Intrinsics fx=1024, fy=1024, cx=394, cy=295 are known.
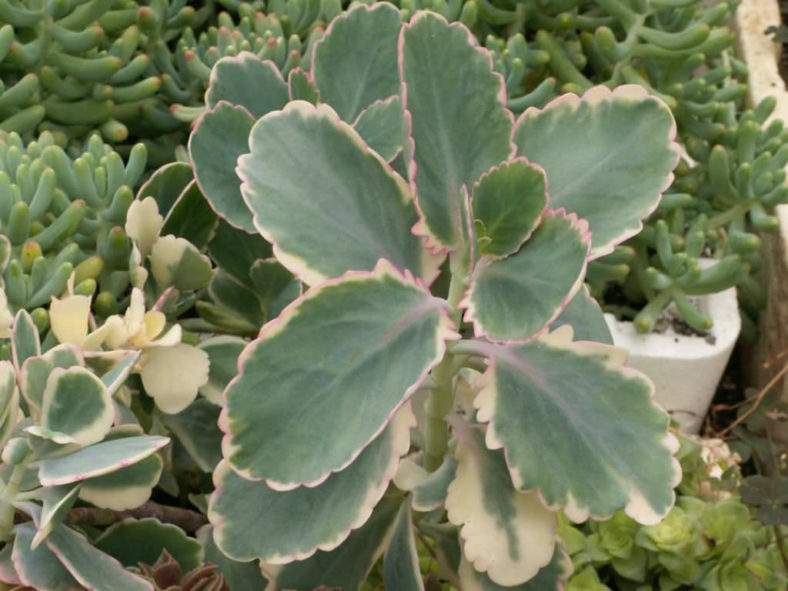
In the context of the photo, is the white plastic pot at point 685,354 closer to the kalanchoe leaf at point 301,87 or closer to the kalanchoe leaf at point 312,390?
the kalanchoe leaf at point 301,87

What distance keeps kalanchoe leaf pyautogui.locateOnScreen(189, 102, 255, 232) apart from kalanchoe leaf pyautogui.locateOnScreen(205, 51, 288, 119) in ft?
0.09

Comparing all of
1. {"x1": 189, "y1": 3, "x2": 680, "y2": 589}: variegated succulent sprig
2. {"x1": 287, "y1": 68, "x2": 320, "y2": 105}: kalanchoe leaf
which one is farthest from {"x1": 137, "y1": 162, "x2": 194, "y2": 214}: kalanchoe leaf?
{"x1": 189, "y1": 3, "x2": 680, "y2": 589}: variegated succulent sprig

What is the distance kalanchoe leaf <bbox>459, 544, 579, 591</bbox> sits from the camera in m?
0.79

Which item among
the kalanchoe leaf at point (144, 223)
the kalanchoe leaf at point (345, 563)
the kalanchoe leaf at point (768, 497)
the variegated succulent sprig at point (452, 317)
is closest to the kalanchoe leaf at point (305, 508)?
the variegated succulent sprig at point (452, 317)

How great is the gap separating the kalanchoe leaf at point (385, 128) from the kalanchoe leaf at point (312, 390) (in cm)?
18

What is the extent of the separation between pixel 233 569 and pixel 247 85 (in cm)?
40

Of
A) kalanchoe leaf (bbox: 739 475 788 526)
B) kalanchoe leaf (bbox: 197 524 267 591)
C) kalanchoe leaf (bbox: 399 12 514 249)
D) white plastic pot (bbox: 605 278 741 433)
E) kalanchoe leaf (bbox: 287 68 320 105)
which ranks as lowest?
white plastic pot (bbox: 605 278 741 433)

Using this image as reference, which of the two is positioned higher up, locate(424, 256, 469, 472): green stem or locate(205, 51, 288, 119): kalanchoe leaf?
locate(205, 51, 288, 119): kalanchoe leaf

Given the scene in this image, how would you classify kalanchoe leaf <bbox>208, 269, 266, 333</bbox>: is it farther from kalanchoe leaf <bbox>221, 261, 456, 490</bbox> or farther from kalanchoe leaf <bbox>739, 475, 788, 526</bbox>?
kalanchoe leaf <bbox>739, 475, 788, 526</bbox>

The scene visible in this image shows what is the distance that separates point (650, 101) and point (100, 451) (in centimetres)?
42

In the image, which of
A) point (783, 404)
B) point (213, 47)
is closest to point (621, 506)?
point (783, 404)

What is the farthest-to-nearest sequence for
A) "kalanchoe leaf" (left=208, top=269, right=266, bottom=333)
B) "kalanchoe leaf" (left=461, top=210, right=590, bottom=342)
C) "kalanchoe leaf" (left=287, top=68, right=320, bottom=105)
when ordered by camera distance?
1. "kalanchoe leaf" (left=208, top=269, right=266, bottom=333)
2. "kalanchoe leaf" (left=287, top=68, right=320, bottom=105)
3. "kalanchoe leaf" (left=461, top=210, right=590, bottom=342)

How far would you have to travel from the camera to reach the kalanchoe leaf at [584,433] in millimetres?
653

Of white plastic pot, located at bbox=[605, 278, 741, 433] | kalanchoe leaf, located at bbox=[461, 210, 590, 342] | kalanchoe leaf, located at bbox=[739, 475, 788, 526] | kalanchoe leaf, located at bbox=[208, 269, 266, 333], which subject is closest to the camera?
kalanchoe leaf, located at bbox=[461, 210, 590, 342]
